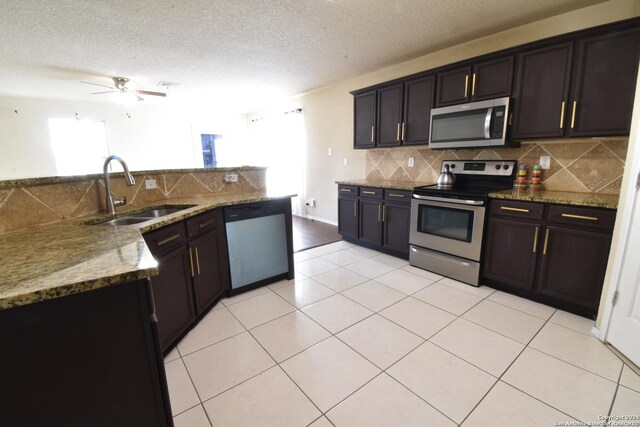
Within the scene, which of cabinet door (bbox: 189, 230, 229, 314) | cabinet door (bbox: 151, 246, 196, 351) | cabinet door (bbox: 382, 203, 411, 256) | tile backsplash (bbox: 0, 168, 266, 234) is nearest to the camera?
tile backsplash (bbox: 0, 168, 266, 234)

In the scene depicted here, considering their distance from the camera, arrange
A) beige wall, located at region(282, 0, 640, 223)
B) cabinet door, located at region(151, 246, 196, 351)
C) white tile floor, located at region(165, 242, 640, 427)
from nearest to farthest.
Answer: white tile floor, located at region(165, 242, 640, 427)
cabinet door, located at region(151, 246, 196, 351)
beige wall, located at region(282, 0, 640, 223)

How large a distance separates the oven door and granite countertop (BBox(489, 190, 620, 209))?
25 cm

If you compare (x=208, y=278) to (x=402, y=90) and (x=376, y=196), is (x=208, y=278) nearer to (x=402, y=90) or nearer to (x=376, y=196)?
(x=376, y=196)

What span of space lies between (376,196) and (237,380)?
99.7 inches

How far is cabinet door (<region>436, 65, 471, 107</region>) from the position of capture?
2.81 m

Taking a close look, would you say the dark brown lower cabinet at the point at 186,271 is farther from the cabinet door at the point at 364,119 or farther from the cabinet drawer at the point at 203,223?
the cabinet door at the point at 364,119

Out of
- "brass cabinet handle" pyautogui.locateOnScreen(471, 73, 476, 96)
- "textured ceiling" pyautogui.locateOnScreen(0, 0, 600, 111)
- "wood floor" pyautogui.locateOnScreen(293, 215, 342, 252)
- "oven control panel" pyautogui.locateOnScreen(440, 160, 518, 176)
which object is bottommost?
"wood floor" pyautogui.locateOnScreen(293, 215, 342, 252)

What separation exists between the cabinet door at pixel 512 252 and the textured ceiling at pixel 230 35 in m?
1.86

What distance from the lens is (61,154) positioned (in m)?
5.50

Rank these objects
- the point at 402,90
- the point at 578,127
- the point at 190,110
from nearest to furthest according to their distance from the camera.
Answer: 1. the point at 578,127
2. the point at 402,90
3. the point at 190,110

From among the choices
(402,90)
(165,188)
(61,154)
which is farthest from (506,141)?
(61,154)

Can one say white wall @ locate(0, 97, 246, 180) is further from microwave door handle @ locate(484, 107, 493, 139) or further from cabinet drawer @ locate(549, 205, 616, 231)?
cabinet drawer @ locate(549, 205, 616, 231)

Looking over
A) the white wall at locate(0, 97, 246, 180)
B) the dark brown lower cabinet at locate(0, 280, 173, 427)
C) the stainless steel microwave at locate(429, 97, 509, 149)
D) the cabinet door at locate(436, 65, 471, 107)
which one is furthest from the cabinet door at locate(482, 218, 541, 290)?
the white wall at locate(0, 97, 246, 180)

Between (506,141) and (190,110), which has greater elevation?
(190,110)
